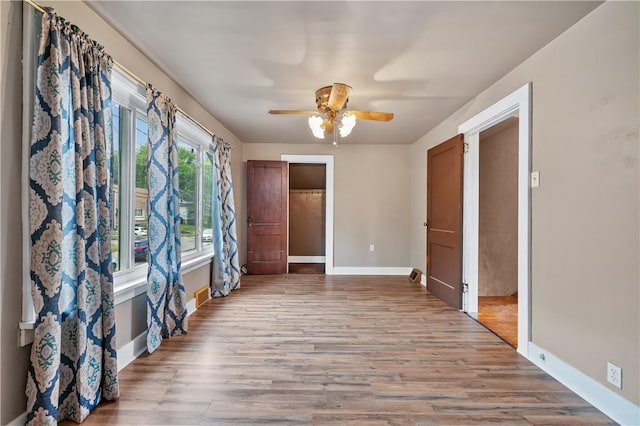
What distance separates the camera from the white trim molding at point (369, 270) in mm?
5707

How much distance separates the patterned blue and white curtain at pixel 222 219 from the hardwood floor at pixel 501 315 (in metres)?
3.28

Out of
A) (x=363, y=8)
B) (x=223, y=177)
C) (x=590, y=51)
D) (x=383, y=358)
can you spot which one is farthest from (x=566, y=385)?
(x=223, y=177)

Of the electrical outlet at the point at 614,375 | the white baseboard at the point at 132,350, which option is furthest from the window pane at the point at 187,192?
the electrical outlet at the point at 614,375

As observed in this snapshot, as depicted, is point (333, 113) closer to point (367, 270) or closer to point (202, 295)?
point (202, 295)

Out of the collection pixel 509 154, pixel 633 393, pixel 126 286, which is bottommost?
pixel 633 393

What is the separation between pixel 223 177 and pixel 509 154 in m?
4.11

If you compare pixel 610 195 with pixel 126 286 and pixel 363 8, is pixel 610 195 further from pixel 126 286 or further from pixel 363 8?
pixel 126 286

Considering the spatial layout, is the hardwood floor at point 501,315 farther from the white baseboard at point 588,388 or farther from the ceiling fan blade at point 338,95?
the ceiling fan blade at point 338,95

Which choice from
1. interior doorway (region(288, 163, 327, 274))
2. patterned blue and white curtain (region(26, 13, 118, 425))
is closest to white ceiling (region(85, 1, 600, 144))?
patterned blue and white curtain (region(26, 13, 118, 425))

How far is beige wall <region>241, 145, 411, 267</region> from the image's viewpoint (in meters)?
5.73

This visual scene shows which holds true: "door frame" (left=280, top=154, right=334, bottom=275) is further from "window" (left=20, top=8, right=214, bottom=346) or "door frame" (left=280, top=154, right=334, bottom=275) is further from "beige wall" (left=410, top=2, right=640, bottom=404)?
"beige wall" (left=410, top=2, right=640, bottom=404)

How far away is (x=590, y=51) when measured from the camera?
76.4 inches

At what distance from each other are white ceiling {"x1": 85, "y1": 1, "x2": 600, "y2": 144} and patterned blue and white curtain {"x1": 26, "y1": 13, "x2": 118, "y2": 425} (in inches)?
23.6

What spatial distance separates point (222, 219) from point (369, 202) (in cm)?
280
